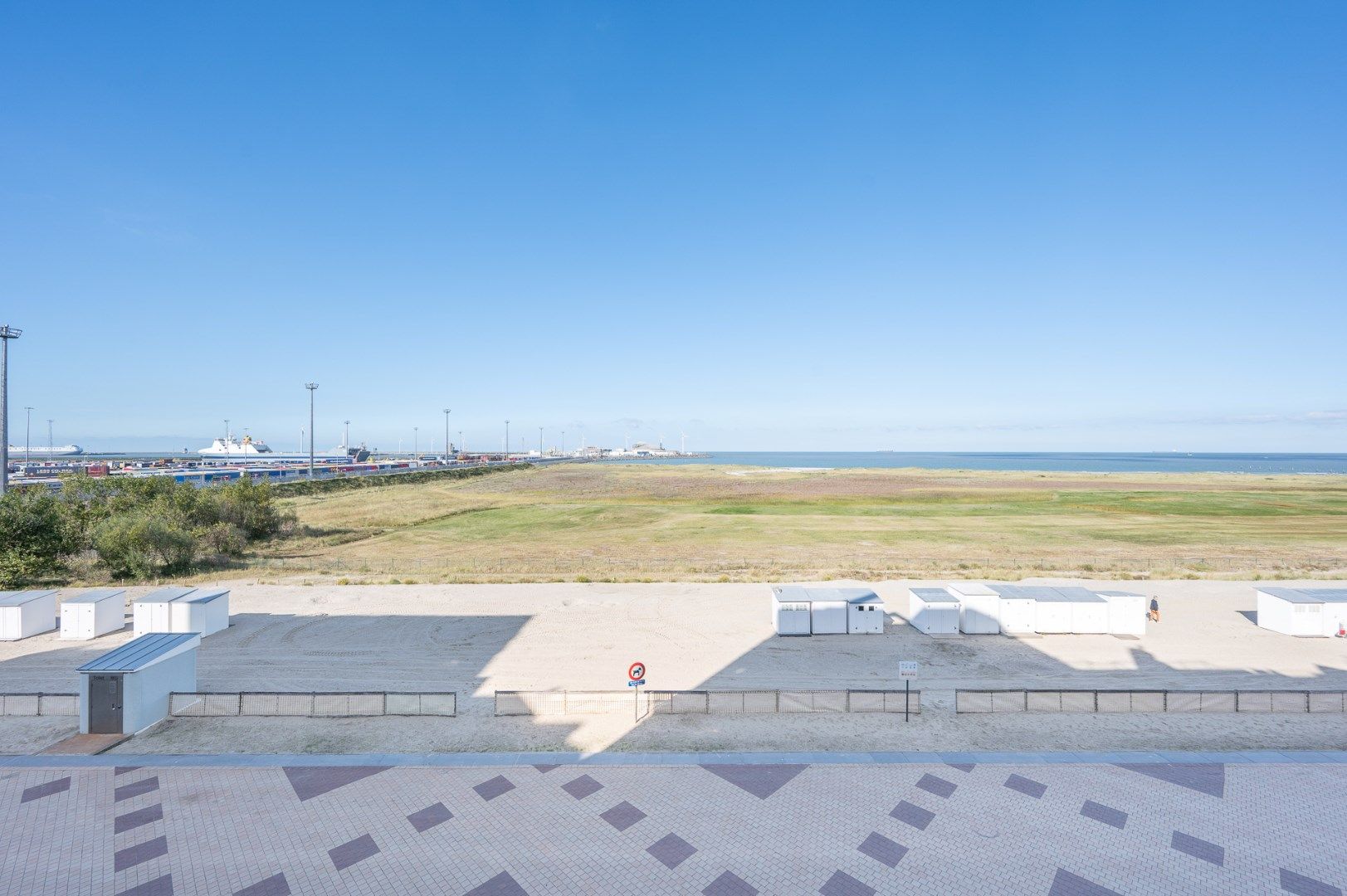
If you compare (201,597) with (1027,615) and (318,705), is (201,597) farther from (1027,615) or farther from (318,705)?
(1027,615)

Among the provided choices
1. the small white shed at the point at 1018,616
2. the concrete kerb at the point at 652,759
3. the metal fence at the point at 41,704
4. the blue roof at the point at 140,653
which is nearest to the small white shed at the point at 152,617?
the blue roof at the point at 140,653

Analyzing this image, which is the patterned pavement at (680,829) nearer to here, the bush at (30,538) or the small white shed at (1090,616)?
the small white shed at (1090,616)

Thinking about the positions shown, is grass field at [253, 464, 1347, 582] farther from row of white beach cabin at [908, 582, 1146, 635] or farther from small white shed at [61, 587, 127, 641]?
small white shed at [61, 587, 127, 641]

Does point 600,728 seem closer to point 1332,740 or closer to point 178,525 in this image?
point 1332,740

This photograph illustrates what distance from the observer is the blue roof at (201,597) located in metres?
26.0

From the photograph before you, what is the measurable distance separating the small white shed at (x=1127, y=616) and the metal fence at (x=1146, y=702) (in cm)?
791

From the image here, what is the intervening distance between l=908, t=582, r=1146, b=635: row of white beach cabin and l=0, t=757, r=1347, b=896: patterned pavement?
11584 millimetres

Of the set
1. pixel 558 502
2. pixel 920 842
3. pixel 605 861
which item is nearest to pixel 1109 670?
pixel 920 842

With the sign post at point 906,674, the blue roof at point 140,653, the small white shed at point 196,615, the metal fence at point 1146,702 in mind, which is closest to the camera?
the blue roof at point 140,653

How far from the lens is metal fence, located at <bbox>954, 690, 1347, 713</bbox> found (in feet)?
58.7

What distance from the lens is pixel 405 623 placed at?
2805 cm

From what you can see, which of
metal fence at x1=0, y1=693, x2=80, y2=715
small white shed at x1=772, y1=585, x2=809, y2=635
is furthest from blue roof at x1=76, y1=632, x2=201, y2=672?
small white shed at x1=772, y1=585, x2=809, y2=635

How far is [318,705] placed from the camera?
18.0 meters

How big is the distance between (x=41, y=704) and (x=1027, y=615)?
3478 centimetres
